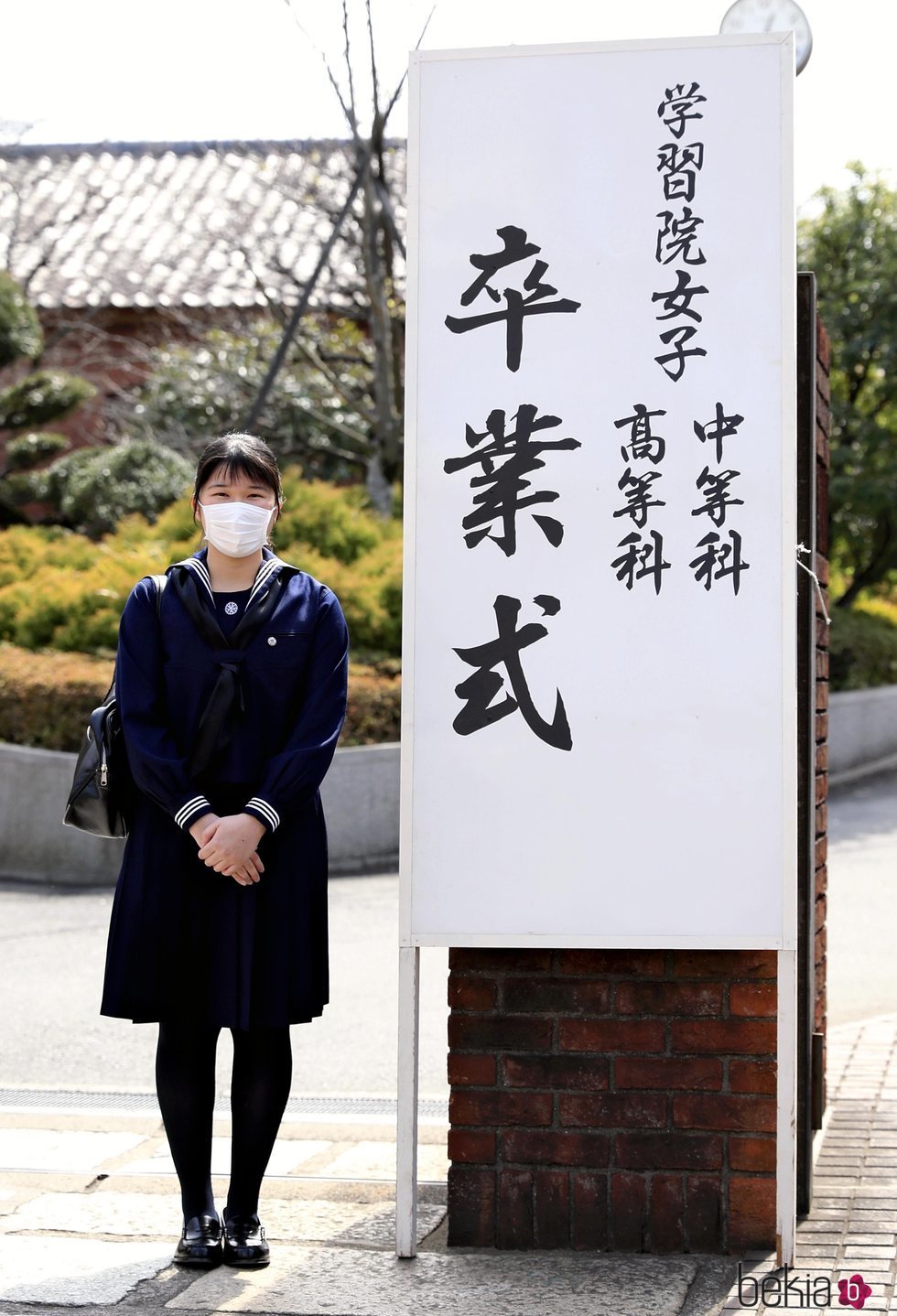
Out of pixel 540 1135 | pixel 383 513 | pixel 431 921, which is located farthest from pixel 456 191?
pixel 383 513

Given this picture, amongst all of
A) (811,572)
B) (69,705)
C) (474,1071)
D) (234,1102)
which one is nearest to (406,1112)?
(474,1071)

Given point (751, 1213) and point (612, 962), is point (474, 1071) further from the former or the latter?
point (751, 1213)

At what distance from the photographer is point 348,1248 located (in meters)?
3.79

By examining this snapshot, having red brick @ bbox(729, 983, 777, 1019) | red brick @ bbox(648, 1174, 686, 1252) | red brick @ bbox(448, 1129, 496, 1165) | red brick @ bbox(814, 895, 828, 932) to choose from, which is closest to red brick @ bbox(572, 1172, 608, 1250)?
red brick @ bbox(648, 1174, 686, 1252)

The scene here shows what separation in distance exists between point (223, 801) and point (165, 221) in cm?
2233

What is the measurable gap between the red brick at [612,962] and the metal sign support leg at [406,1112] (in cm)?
37

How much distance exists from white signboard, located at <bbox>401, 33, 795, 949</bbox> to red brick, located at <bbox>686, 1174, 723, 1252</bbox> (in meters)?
0.60

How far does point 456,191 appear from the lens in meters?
3.75

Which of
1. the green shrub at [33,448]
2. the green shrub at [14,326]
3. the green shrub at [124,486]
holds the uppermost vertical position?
the green shrub at [14,326]

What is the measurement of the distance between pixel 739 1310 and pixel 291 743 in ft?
5.18

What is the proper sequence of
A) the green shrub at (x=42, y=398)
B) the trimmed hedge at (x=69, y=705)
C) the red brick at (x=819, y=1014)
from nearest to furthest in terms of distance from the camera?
the red brick at (x=819, y=1014), the trimmed hedge at (x=69, y=705), the green shrub at (x=42, y=398)

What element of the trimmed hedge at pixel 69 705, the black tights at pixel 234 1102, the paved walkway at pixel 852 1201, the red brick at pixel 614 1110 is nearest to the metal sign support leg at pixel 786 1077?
the paved walkway at pixel 852 1201

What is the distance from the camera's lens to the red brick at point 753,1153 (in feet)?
12.0

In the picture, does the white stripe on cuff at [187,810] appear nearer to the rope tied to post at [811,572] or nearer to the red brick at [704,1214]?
the red brick at [704,1214]
